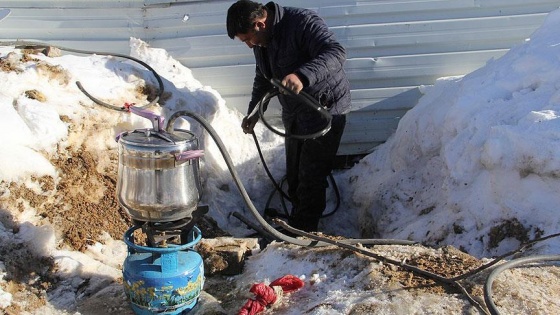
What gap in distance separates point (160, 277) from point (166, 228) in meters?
0.26

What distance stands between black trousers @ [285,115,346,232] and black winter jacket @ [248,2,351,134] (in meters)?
0.13

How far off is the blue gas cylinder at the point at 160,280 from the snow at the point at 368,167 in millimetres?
332

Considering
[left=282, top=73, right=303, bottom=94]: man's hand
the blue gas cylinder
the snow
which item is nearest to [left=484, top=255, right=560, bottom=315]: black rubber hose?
the snow

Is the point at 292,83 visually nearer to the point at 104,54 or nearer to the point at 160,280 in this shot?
the point at 160,280

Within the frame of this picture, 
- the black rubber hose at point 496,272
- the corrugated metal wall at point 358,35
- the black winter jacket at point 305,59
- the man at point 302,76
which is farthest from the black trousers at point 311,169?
the black rubber hose at point 496,272

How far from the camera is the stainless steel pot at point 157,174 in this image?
123 inches

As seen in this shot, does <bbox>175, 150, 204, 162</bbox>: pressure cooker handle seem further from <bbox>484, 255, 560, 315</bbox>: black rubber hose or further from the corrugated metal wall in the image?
the corrugated metal wall

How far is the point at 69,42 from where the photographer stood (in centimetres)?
570

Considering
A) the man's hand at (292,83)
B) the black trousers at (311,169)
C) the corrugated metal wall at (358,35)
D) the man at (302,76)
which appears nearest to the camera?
the man's hand at (292,83)

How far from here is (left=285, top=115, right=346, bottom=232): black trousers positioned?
4.81 metres

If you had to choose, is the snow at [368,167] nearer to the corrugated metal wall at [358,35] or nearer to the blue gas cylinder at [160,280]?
the corrugated metal wall at [358,35]

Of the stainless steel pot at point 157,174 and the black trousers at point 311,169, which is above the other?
the stainless steel pot at point 157,174

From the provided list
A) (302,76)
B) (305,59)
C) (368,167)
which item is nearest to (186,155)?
(302,76)

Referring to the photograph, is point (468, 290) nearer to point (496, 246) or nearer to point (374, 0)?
point (496, 246)
